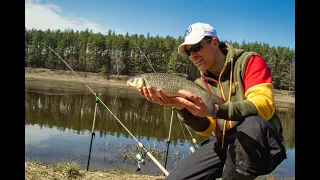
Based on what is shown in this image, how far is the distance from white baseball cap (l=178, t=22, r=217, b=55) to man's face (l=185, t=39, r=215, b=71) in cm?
6

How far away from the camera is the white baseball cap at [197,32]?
302 centimetres

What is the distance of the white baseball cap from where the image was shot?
3.02 metres

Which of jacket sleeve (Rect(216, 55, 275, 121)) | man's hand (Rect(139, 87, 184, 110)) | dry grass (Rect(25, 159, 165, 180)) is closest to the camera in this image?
jacket sleeve (Rect(216, 55, 275, 121))

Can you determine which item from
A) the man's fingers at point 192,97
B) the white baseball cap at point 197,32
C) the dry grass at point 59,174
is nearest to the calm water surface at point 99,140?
the dry grass at point 59,174

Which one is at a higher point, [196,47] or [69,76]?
[196,47]

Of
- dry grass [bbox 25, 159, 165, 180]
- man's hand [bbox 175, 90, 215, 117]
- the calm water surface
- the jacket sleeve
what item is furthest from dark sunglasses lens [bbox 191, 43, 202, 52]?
the calm water surface

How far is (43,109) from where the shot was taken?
20.3 meters

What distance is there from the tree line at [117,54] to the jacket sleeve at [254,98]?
5461 centimetres

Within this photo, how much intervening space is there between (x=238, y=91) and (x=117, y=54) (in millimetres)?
67283

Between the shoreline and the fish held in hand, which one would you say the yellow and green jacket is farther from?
the shoreline

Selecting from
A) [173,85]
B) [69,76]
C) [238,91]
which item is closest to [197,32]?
[173,85]

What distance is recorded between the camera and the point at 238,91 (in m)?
2.92

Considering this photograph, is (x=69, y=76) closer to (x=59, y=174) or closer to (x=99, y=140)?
(x=99, y=140)
